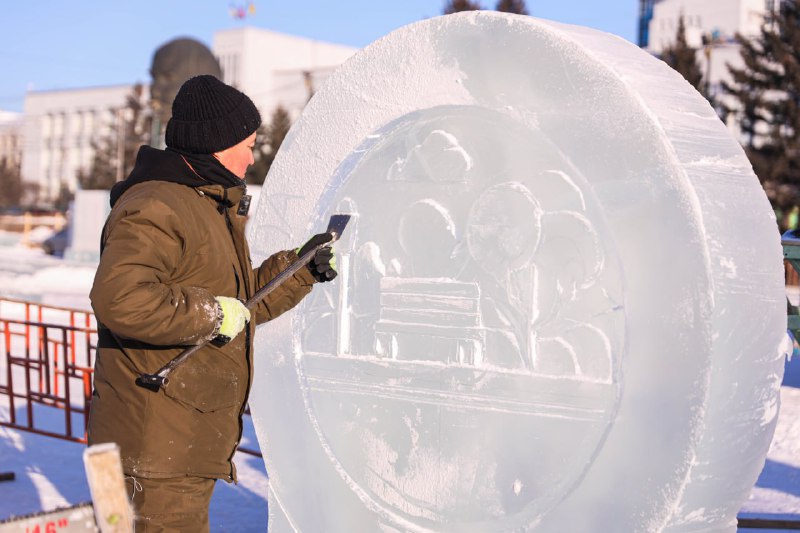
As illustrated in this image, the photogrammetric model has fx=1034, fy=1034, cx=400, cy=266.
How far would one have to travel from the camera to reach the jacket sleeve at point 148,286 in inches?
93.4

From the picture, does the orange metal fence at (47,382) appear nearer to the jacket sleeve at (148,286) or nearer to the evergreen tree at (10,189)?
the jacket sleeve at (148,286)

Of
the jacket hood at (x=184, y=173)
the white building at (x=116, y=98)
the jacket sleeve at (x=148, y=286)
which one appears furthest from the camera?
the white building at (x=116, y=98)

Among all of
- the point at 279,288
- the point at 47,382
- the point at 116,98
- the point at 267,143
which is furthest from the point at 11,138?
the point at 279,288

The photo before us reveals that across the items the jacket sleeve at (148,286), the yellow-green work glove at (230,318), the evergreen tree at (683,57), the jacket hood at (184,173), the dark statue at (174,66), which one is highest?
the jacket hood at (184,173)

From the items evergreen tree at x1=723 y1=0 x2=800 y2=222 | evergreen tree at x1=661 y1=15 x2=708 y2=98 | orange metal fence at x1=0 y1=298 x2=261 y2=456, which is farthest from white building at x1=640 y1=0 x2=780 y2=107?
orange metal fence at x1=0 y1=298 x2=261 y2=456

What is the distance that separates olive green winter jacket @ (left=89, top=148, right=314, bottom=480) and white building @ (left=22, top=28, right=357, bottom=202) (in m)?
48.7

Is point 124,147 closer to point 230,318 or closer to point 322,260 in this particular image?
point 322,260

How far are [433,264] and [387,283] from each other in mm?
172

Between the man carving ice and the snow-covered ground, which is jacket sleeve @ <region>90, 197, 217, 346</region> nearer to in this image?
the man carving ice

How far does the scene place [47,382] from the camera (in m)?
6.57

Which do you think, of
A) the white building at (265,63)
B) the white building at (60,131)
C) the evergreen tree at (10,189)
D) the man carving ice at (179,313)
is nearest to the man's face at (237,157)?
the man carving ice at (179,313)

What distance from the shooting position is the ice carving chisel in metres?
2.49

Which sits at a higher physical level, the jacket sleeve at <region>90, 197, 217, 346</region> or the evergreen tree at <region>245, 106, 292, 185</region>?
the jacket sleeve at <region>90, 197, 217, 346</region>

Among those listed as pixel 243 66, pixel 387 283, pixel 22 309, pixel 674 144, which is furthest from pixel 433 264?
pixel 243 66
